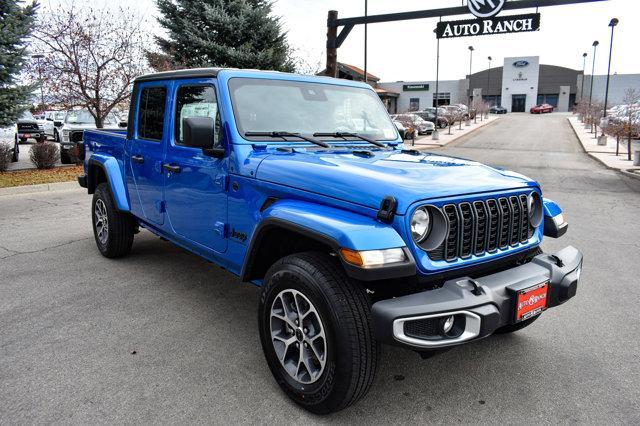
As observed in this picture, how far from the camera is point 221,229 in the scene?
3.44m

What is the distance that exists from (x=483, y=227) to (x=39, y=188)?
1039 centimetres

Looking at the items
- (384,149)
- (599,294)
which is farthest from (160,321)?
(599,294)

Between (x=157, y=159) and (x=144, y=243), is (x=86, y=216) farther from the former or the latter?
(x=157, y=159)

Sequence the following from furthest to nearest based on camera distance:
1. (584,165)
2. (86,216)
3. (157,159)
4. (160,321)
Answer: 1. (584,165)
2. (86,216)
3. (157,159)
4. (160,321)

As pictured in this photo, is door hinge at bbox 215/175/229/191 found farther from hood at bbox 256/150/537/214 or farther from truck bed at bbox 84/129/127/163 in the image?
truck bed at bbox 84/129/127/163

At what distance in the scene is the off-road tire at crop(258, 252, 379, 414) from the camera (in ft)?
7.75

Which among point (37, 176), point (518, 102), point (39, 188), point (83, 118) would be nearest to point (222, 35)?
point (83, 118)

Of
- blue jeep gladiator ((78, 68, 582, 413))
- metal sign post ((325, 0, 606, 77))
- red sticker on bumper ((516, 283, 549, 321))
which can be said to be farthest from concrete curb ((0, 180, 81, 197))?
red sticker on bumper ((516, 283, 549, 321))

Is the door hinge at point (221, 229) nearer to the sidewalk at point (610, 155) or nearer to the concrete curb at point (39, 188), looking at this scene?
the concrete curb at point (39, 188)

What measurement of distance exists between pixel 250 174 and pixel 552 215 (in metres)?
2.07

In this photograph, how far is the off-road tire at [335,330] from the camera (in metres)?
2.36

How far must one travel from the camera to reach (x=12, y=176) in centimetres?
1160

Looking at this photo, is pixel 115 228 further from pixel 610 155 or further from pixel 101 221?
pixel 610 155

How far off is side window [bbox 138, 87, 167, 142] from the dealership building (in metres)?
73.5
